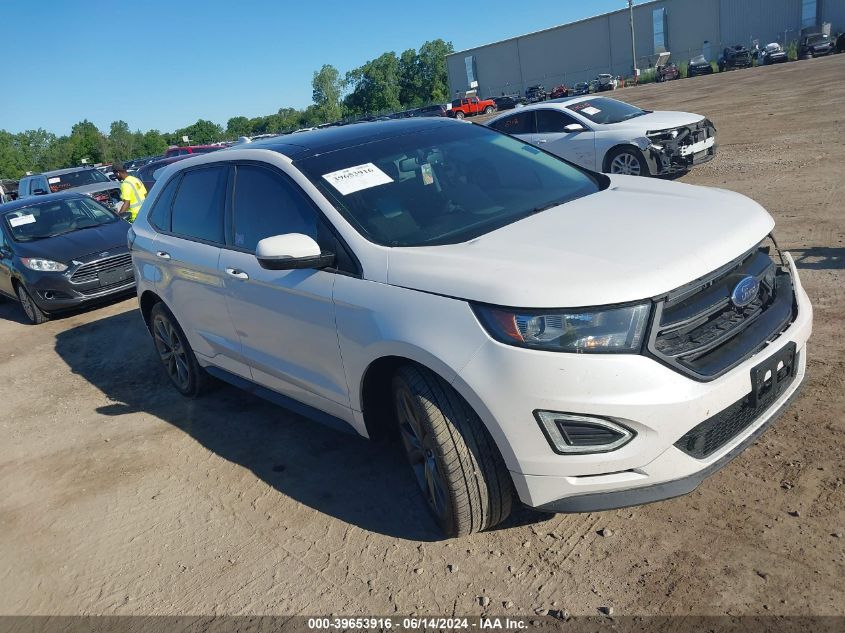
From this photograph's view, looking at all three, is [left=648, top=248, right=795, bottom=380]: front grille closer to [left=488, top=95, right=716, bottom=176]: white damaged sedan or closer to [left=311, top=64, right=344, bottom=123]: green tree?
[left=488, top=95, right=716, bottom=176]: white damaged sedan

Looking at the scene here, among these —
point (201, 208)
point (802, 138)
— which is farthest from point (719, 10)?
point (201, 208)

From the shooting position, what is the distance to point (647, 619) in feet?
8.43

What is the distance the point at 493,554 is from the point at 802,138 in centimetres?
1218

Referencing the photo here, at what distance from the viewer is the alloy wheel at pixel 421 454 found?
9.98 ft

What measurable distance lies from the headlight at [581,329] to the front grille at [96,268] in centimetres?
782

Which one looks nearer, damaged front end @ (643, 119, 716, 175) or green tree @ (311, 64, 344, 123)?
damaged front end @ (643, 119, 716, 175)

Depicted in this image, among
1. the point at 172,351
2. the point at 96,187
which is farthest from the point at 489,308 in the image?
the point at 96,187

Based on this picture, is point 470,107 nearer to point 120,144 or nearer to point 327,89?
point 120,144

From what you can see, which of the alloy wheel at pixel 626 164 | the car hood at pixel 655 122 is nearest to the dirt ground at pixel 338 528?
the alloy wheel at pixel 626 164

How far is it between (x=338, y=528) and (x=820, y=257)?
475 centimetres

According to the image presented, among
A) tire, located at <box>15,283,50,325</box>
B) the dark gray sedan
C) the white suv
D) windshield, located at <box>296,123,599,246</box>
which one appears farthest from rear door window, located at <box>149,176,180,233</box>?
tire, located at <box>15,283,50,325</box>

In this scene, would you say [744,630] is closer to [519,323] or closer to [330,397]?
[519,323]

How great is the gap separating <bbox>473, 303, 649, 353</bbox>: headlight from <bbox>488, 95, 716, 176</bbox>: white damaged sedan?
841cm

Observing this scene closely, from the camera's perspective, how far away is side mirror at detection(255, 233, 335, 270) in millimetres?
3320
